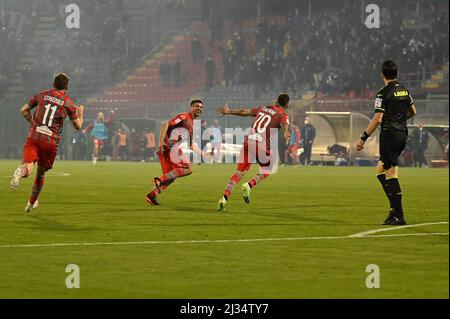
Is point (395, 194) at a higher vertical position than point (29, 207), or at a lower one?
higher

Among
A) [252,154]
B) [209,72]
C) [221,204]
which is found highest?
[209,72]

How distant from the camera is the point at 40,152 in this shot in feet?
55.2

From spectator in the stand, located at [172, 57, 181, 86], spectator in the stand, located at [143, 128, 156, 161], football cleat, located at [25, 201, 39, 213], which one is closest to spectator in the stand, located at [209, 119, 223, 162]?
spectator in the stand, located at [143, 128, 156, 161]

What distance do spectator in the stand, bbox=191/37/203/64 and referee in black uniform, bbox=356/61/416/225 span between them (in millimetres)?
41676

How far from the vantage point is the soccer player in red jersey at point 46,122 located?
16.7m

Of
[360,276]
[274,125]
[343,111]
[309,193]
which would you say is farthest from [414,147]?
[360,276]

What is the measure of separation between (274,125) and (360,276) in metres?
9.43

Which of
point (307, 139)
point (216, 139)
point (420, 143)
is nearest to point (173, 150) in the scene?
point (420, 143)

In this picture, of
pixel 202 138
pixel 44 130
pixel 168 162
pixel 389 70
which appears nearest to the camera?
pixel 389 70

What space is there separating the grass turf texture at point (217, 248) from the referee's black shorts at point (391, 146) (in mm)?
955

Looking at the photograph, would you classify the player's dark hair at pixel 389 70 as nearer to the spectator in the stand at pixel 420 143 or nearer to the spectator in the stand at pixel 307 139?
the spectator in the stand at pixel 420 143

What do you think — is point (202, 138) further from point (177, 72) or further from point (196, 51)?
point (196, 51)

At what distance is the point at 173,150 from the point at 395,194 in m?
5.61
